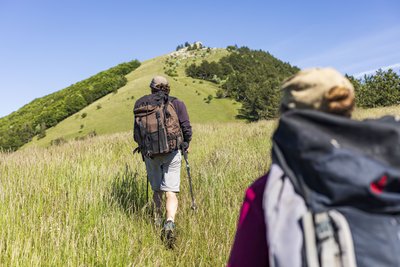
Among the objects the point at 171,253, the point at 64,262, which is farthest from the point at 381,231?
the point at 171,253

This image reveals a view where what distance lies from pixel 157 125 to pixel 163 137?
167 mm

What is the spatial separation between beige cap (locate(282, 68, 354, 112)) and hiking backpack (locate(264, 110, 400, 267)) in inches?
4.0

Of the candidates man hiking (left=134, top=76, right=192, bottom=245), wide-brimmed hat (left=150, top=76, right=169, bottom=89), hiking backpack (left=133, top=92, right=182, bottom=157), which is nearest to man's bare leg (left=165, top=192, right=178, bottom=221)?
man hiking (left=134, top=76, right=192, bottom=245)

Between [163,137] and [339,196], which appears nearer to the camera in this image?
[339,196]

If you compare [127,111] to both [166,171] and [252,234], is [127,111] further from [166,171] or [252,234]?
[252,234]

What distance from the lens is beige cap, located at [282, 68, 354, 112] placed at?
102cm

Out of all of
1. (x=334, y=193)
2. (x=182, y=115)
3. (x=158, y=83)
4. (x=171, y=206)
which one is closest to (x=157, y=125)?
(x=182, y=115)

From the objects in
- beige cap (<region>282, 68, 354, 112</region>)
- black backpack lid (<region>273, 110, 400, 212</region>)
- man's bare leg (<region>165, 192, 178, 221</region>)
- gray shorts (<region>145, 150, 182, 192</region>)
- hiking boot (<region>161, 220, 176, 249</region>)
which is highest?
beige cap (<region>282, 68, 354, 112</region>)

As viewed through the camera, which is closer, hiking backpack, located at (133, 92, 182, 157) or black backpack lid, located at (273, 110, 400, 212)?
black backpack lid, located at (273, 110, 400, 212)

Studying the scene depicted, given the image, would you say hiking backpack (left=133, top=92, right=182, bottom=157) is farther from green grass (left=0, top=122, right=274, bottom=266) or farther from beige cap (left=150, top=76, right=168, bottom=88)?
green grass (left=0, top=122, right=274, bottom=266)

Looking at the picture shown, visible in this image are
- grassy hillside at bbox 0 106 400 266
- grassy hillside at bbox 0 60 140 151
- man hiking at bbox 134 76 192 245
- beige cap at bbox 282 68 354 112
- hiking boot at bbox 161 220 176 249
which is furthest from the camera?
grassy hillside at bbox 0 60 140 151

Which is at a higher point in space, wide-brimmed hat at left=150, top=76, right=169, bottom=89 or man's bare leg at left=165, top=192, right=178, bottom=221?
wide-brimmed hat at left=150, top=76, right=169, bottom=89

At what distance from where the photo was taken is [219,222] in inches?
151

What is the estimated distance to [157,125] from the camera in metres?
4.09
